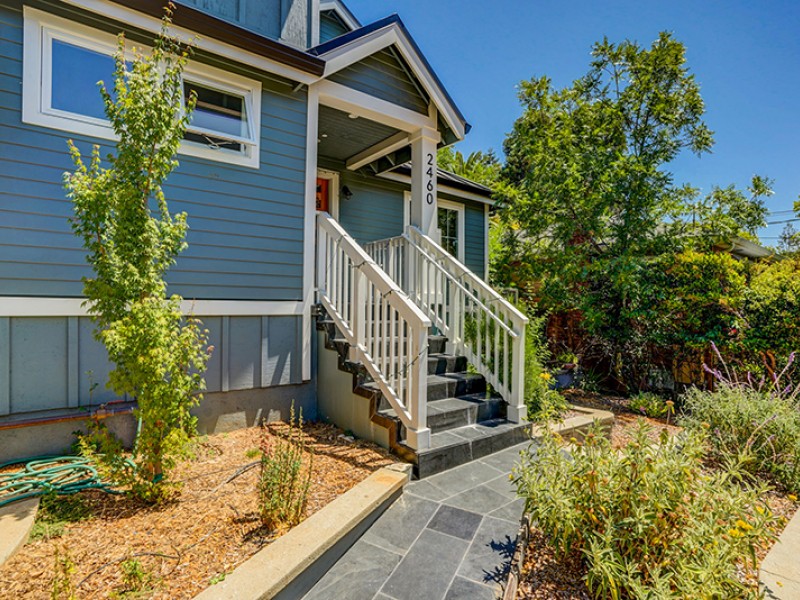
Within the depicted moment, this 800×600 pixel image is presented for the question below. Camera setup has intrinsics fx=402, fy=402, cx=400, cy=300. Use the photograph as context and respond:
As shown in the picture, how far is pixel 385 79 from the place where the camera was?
16.7 feet

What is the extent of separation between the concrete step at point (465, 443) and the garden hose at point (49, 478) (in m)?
2.15

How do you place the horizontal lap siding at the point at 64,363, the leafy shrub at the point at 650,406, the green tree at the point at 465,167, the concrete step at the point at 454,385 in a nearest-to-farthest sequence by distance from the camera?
the horizontal lap siding at the point at 64,363
the concrete step at the point at 454,385
the leafy shrub at the point at 650,406
the green tree at the point at 465,167

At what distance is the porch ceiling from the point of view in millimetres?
5286

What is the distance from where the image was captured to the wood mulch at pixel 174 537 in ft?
5.85

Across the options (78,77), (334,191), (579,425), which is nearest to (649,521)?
(579,425)

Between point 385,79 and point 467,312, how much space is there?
10.5ft

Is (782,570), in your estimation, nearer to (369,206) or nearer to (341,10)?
(369,206)

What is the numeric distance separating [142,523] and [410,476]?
1.74 metres

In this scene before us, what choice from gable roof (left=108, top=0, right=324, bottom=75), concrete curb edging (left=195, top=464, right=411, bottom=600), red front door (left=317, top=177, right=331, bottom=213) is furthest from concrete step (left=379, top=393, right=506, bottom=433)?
red front door (left=317, top=177, right=331, bottom=213)

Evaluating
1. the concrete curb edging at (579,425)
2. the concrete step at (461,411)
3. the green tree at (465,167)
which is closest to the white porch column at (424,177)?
the concrete step at (461,411)

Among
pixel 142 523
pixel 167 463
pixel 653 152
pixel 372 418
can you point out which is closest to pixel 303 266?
pixel 372 418

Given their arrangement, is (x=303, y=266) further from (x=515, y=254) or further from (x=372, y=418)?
(x=515, y=254)

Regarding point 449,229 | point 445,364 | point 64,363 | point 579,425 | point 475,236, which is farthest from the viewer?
point 475,236

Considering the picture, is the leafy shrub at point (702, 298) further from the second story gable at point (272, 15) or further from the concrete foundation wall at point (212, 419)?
the second story gable at point (272, 15)
